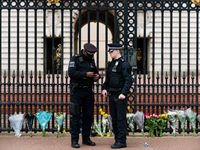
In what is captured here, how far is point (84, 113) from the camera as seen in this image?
5684 mm

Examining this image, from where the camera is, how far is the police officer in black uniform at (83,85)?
5461 millimetres

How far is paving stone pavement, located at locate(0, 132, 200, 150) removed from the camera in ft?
18.0

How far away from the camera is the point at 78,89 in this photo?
559 centimetres

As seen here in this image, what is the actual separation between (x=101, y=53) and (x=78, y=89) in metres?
25.2

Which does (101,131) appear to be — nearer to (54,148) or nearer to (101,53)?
(54,148)

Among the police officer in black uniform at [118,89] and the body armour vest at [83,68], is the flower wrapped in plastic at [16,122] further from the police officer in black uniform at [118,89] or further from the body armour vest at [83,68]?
the police officer in black uniform at [118,89]

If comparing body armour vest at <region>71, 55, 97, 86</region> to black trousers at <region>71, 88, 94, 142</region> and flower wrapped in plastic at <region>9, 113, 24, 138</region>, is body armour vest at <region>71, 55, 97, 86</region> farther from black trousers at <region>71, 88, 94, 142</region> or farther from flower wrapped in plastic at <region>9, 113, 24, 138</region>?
flower wrapped in plastic at <region>9, 113, 24, 138</region>

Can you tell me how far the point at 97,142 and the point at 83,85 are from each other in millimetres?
1351

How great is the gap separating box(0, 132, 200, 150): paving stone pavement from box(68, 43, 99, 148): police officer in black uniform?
341 mm

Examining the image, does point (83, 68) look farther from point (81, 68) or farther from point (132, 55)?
point (132, 55)

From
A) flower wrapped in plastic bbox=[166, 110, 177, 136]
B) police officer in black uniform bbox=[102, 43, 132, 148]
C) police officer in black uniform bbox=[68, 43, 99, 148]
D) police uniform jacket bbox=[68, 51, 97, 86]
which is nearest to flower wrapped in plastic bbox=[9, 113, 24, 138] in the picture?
police officer in black uniform bbox=[68, 43, 99, 148]

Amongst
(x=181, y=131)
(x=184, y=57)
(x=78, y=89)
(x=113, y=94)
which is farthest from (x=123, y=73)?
(x=184, y=57)

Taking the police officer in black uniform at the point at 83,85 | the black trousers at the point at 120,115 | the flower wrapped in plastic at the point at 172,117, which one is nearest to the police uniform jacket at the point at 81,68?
the police officer in black uniform at the point at 83,85

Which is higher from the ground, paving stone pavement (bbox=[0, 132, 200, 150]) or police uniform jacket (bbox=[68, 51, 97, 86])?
police uniform jacket (bbox=[68, 51, 97, 86])
